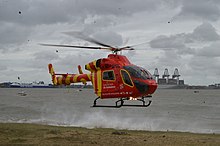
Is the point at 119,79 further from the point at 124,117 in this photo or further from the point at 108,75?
the point at 124,117

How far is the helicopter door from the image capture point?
19531 mm

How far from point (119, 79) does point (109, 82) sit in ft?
2.43

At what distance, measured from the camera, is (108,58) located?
65.9 feet

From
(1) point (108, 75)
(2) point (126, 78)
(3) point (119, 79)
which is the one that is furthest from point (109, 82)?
(2) point (126, 78)

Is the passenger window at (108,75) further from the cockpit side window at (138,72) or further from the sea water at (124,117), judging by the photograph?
the sea water at (124,117)

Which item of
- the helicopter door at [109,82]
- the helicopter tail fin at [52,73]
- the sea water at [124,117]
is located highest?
the helicopter tail fin at [52,73]

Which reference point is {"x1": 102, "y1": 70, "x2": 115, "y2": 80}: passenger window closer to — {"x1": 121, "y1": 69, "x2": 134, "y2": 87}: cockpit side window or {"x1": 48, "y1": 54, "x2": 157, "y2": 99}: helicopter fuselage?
{"x1": 48, "y1": 54, "x2": 157, "y2": 99}: helicopter fuselage

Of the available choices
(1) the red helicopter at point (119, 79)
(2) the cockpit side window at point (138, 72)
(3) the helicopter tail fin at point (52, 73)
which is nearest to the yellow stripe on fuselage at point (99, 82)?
(1) the red helicopter at point (119, 79)

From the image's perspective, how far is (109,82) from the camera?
64.9 feet

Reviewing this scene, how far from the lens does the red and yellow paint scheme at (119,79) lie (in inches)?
739

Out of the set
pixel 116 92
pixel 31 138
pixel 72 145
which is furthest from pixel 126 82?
pixel 31 138

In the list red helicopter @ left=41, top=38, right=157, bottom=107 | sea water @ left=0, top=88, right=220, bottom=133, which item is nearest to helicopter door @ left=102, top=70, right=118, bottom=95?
red helicopter @ left=41, top=38, right=157, bottom=107

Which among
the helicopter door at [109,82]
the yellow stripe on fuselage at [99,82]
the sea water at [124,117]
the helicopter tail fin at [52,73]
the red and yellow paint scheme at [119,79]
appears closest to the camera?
the red and yellow paint scheme at [119,79]

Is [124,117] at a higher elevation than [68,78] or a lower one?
lower
